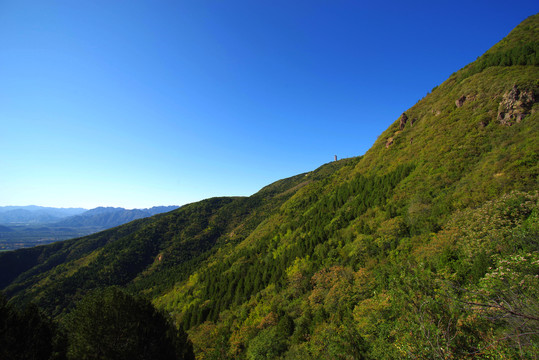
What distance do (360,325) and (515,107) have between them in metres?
53.0

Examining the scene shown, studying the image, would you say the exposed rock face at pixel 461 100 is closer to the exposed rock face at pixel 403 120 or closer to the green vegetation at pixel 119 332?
the exposed rock face at pixel 403 120

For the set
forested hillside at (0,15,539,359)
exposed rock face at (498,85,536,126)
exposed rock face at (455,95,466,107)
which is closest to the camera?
forested hillside at (0,15,539,359)

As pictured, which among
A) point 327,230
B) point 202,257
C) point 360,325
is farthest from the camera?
point 202,257

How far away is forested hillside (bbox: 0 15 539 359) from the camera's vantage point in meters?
13.4

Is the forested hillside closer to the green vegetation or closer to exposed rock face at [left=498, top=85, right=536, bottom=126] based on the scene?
exposed rock face at [left=498, top=85, right=536, bottom=126]

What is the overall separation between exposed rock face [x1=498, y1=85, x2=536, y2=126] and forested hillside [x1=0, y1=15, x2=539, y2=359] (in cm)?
27

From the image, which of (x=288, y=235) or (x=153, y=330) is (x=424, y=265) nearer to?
(x=153, y=330)

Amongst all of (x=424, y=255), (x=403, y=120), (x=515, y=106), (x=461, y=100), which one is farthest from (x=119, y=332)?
(x=403, y=120)

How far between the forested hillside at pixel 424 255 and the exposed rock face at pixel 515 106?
10.8 inches

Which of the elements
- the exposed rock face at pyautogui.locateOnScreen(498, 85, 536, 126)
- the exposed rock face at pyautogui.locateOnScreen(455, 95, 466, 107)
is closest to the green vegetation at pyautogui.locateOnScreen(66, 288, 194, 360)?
the exposed rock face at pyautogui.locateOnScreen(498, 85, 536, 126)

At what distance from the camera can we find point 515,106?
135 feet

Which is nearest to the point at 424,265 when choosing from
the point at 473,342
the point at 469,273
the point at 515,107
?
the point at 469,273

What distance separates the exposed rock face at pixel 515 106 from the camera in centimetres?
3984

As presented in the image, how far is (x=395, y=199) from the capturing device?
50.0 m
